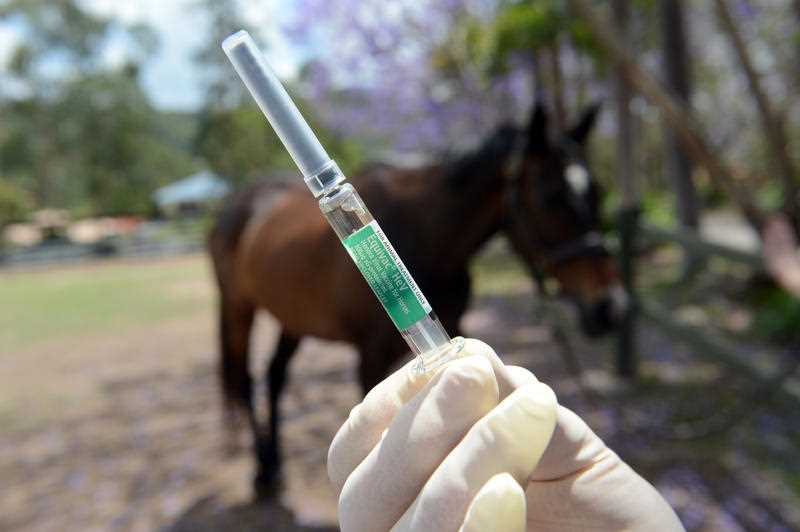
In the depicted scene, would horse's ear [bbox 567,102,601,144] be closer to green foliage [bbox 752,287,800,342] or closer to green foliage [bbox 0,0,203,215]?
green foliage [bbox 752,287,800,342]

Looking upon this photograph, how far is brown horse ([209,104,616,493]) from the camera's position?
2.69 meters

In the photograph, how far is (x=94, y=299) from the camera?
12.7 m

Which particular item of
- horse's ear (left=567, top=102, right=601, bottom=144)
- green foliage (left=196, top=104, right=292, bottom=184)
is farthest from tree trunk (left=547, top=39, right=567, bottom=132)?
green foliage (left=196, top=104, right=292, bottom=184)

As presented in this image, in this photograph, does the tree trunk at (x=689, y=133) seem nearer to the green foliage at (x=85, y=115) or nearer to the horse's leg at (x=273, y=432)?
the horse's leg at (x=273, y=432)

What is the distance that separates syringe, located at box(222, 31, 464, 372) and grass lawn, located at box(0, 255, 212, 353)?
9143mm

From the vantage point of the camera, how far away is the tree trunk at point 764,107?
3.22m

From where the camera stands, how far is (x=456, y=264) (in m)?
2.71

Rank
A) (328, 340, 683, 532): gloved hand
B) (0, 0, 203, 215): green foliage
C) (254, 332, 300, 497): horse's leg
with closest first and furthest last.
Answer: (328, 340, 683, 532): gloved hand → (254, 332, 300, 497): horse's leg → (0, 0, 203, 215): green foliage

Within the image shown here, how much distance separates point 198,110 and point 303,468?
92.3ft

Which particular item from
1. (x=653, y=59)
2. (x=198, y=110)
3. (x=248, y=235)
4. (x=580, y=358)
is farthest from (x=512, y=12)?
(x=198, y=110)

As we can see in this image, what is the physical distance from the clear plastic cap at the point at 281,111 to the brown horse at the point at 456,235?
1.80 meters

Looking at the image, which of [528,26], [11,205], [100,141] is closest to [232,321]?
[528,26]

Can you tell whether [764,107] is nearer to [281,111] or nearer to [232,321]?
[232,321]

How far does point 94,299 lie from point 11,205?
52.9 feet
